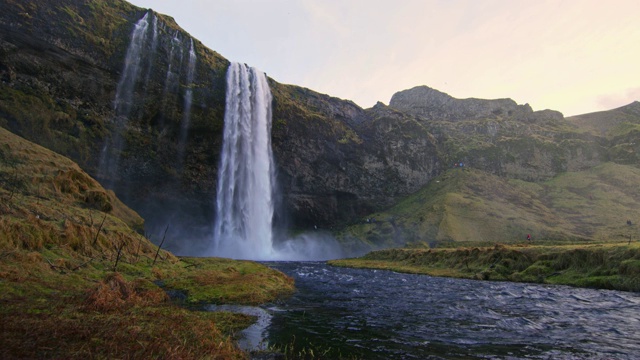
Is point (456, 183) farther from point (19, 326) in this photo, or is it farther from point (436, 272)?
point (19, 326)

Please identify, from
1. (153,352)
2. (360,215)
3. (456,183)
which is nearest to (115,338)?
(153,352)

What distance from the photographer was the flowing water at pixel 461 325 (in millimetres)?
12273

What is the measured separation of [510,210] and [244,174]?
265ft

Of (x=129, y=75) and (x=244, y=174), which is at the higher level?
(x=129, y=75)

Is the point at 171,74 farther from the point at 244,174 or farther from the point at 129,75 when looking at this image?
the point at 244,174

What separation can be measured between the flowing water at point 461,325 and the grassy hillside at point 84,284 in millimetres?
3147

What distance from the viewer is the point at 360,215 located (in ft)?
404

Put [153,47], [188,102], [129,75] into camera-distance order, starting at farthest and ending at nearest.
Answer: [188,102] < [153,47] < [129,75]

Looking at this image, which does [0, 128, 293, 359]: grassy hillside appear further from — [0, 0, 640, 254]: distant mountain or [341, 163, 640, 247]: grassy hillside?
[341, 163, 640, 247]: grassy hillside

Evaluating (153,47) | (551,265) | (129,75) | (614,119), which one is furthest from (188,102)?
(614,119)

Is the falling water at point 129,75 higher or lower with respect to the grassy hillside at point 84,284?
higher

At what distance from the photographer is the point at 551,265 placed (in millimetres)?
36656

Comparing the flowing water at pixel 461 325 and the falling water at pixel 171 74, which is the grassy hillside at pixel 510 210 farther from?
the flowing water at pixel 461 325

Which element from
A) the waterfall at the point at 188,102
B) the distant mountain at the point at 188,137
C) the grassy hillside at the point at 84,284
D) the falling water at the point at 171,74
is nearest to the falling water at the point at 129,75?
the distant mountain at the point at 188,137
